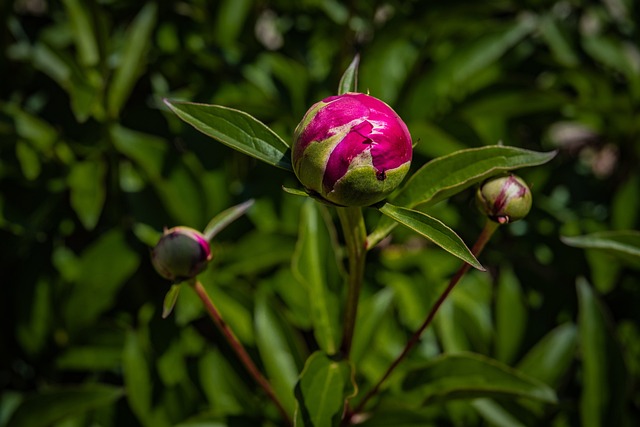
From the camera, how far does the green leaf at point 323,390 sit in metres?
0.70

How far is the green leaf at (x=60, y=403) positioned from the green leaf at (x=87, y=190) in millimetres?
240

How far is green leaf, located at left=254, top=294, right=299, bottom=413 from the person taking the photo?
37.2 inches

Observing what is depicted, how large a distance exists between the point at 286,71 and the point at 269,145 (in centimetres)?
77

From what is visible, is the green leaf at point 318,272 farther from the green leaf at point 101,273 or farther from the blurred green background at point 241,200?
the green leaf at point 101,273

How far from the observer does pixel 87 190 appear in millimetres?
1114

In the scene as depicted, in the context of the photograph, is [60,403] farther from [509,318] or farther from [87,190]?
[509,318]

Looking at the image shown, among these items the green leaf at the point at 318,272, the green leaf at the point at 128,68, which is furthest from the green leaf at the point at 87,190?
the green leaf at the point at 318,272

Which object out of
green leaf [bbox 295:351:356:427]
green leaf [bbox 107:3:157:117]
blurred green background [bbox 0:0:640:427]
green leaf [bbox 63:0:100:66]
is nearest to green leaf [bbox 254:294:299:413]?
blurred green background [bbox 0:0:640:427]

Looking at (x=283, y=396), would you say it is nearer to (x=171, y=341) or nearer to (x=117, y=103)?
(x=171, y=341)

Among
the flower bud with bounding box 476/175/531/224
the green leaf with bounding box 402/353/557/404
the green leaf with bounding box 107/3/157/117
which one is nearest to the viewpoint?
the flower bud with bounding box 476/175/531/224

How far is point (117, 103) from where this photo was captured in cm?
122

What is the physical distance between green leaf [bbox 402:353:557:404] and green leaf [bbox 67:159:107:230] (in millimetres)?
534

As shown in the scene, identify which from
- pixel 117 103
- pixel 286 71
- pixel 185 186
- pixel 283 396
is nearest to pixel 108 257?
pixel 185 186

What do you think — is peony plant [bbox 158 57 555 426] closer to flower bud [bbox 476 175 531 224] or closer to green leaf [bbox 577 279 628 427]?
flower bud [bbox 476 175 531 224]
